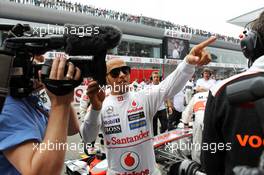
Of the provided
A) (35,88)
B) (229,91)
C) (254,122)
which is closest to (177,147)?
(254,122)

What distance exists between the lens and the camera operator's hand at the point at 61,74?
0.99m

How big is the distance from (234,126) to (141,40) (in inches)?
775

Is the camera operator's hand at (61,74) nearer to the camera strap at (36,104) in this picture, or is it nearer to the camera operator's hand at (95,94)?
the camera strap at (36,104)

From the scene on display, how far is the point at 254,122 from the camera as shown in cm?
127

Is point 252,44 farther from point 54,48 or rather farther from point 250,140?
point 54,48

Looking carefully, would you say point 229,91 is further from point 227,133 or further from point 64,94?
point 227,133

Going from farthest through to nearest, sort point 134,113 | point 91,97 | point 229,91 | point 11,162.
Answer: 1. point 134,113
2. point 91,97
3. point 11,162
4. point 229,91

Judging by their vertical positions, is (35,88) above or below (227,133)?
above

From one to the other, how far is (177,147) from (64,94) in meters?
3.21

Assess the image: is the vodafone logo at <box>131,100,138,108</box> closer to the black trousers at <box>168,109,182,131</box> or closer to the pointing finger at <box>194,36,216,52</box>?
the pointing finger at <box>194,36,216,52</box>

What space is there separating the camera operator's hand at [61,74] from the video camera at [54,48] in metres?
0.02

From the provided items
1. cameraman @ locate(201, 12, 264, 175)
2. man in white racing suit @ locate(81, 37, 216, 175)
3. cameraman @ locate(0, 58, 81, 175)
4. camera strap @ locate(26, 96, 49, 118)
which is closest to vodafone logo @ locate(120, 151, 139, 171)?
man in white racing suit @ locate(81, 37, 216, 175)

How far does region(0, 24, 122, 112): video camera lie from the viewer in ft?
3.32

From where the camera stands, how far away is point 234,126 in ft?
4.35
